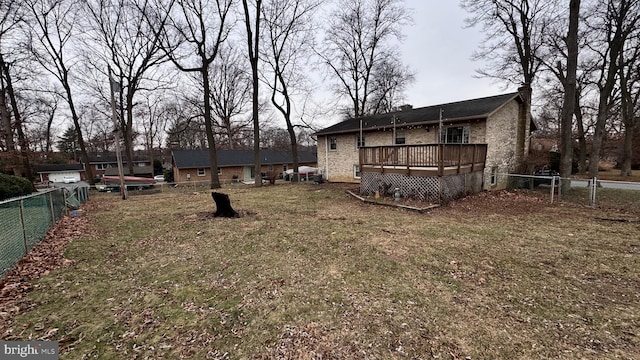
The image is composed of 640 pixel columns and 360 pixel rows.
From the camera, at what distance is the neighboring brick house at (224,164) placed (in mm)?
31172

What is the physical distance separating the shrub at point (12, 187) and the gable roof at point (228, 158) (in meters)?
19.5

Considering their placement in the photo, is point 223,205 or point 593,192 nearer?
point 223,205

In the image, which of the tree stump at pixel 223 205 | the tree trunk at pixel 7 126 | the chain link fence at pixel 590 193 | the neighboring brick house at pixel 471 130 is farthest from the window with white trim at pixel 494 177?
the tree trunk at pixel 7 126

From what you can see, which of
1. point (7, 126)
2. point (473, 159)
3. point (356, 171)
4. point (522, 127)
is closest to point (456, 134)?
point (473, 159)

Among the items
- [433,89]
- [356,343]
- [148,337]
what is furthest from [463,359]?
[433,89]

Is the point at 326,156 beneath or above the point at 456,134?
beneath

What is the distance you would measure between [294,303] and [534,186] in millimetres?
16551

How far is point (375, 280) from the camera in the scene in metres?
4.09

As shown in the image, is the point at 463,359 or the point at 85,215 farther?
the point at 85,215

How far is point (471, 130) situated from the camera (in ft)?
42.1

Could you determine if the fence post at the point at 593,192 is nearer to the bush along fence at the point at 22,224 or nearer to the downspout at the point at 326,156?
the downspout at the point at 326,156

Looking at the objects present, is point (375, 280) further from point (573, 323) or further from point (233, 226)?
point (233, 226)
